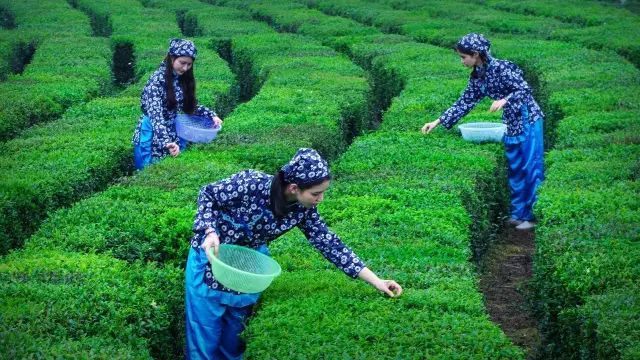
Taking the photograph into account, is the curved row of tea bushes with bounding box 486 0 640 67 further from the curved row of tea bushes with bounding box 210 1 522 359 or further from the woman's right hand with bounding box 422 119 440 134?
the woman's right hand with bounding box 422 119 440 134

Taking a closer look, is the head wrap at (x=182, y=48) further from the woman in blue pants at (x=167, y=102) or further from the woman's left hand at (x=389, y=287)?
the woman's left hand at (x=389, y=287)

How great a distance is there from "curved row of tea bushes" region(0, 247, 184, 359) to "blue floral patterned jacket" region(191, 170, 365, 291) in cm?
66

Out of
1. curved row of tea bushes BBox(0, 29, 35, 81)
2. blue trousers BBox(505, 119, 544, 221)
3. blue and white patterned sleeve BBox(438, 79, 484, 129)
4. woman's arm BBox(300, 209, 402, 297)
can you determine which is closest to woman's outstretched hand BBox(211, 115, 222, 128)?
blue and white patterned sleeve BBox(438, 79, 484, 129)

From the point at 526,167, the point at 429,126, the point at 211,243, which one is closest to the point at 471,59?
the point at 429,126

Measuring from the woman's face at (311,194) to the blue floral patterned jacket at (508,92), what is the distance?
18.4 feet

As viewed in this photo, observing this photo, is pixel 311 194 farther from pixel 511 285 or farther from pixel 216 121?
pixel 216 121

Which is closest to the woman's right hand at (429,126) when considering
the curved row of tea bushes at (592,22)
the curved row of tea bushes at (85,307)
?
the curved row of tea bushes at (85,307)

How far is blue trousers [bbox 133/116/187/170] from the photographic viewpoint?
37.6 feet

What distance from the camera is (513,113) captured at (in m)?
11.6

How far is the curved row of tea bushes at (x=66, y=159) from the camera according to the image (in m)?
10.2

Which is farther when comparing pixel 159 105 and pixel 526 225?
pixel 526 225

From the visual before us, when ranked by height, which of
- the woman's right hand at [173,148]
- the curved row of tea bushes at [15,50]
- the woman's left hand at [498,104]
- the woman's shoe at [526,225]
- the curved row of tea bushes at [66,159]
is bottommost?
the curved row of tea bushes at [15,50]

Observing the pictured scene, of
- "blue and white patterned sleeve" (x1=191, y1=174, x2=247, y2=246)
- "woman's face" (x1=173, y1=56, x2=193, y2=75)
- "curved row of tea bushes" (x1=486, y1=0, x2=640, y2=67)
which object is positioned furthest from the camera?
"curved row of tea bushes" (x1=486, y1=0, x2=640, y2=67)

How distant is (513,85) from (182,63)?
3.93 meters
